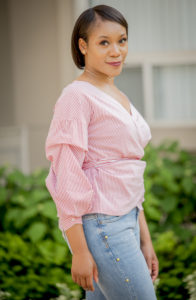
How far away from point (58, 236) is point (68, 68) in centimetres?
230

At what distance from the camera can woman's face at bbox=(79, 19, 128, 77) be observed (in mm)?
1470

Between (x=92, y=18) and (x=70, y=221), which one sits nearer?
(x=70, y=221)

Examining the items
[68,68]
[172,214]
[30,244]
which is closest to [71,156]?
[30,244]

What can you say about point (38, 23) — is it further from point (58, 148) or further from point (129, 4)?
point (58, 148)

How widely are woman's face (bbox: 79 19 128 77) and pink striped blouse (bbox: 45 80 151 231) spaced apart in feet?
0.29

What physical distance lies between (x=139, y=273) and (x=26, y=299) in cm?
195

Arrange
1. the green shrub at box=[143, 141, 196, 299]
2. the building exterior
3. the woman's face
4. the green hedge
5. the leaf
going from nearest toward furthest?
1. the woman's face
2. the green hedge
3. the green shrub at box=[143, 141, 196, 299]
4. the leaf
5. the building exterior

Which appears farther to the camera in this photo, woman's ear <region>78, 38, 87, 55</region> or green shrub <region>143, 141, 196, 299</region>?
green shrub <region>143, 141, 196, 299</region>

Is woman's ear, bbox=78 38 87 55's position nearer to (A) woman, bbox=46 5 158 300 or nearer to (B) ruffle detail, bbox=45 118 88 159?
(A) woman, bbox=46 5 158 300

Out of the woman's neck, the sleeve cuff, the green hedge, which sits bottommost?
the green hedge

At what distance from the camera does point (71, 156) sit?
1369 mm

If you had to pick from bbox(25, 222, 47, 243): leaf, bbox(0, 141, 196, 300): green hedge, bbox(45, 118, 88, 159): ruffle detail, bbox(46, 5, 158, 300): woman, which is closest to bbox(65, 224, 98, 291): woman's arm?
bbox(46, 5, 158, 300): woman

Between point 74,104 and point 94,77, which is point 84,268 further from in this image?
point 94,77

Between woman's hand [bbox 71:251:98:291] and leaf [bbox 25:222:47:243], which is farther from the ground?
woman's hand [bbox 71:251:98:291]
